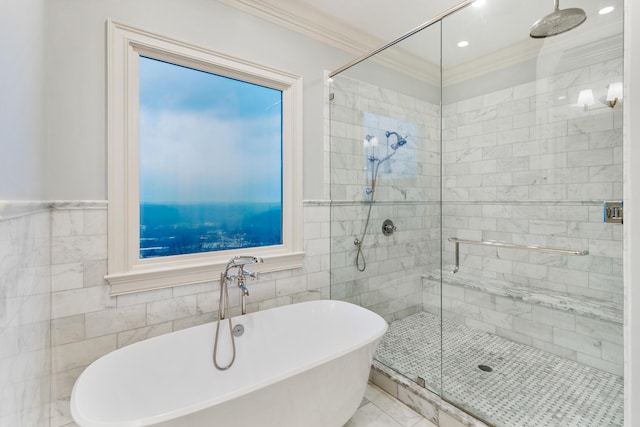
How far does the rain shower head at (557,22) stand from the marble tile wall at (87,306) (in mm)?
2921

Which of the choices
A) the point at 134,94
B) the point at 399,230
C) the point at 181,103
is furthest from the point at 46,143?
the point at 399,230

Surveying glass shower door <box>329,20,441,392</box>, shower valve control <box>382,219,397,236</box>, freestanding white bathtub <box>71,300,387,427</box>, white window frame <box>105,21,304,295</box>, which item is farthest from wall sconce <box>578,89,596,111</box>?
white window frame <box>105,21,304,295</box>

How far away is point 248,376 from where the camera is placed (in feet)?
6.10

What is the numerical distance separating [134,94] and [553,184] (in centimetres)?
294

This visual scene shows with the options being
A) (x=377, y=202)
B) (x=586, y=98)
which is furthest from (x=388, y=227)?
(x=586, y=98)

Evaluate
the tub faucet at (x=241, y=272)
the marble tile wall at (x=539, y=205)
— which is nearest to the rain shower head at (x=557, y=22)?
the marble tile wall at (x=539, y=205)

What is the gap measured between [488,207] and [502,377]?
4.54 ft

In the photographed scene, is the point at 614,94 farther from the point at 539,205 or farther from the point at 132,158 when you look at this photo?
the point at 132,158

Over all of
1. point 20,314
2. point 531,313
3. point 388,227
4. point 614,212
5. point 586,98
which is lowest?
point 531,313

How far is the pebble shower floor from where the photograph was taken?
1.61 metres

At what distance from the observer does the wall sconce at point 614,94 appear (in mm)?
1568

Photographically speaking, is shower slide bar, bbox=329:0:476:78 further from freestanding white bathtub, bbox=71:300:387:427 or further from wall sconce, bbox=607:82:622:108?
freestanding white bathtub, bbox=71:300:387:427

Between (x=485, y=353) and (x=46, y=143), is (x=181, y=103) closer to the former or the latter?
(x=46, y=143)

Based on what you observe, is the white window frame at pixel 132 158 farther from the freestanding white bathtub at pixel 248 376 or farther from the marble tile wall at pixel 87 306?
the freestanding white bathtub at pixel 248 376
